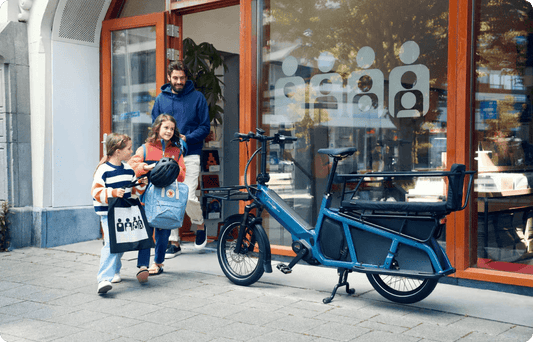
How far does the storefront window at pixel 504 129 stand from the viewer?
16.1 ft

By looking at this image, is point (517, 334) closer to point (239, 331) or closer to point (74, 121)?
point (239, 331)

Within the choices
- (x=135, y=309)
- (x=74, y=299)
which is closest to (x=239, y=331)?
(x=135, y=309)

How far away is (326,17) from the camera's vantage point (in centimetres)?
611

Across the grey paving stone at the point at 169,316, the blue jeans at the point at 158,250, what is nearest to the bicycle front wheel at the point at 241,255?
the blue jeans at the point at 158,250

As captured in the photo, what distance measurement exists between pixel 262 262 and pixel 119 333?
4.91 ft

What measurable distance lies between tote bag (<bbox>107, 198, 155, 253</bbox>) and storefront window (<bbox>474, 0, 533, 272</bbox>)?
2.99 m

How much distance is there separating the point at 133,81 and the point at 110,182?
122 inches

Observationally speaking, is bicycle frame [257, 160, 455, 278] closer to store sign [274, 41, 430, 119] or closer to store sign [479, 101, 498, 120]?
store sign [274, 41, 430, 119]

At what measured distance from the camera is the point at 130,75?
771 cm

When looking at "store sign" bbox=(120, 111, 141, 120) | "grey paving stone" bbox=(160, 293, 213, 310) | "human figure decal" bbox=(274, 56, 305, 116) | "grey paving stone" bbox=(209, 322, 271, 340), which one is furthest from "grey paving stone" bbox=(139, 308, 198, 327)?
"store sign" bbox=(120, 111, 141, 120)

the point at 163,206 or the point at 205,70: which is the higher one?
the point at 205,70

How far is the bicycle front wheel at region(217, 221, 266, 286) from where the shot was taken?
499 centimetres

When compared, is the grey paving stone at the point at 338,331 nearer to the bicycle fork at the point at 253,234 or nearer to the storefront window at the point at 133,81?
the bicycle fork at the point at 253,234

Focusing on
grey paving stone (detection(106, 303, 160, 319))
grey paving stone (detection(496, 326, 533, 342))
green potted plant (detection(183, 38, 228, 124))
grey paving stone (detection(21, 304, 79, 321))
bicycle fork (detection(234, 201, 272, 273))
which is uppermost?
green potted plant (detection(183, 38, 228, 124))
